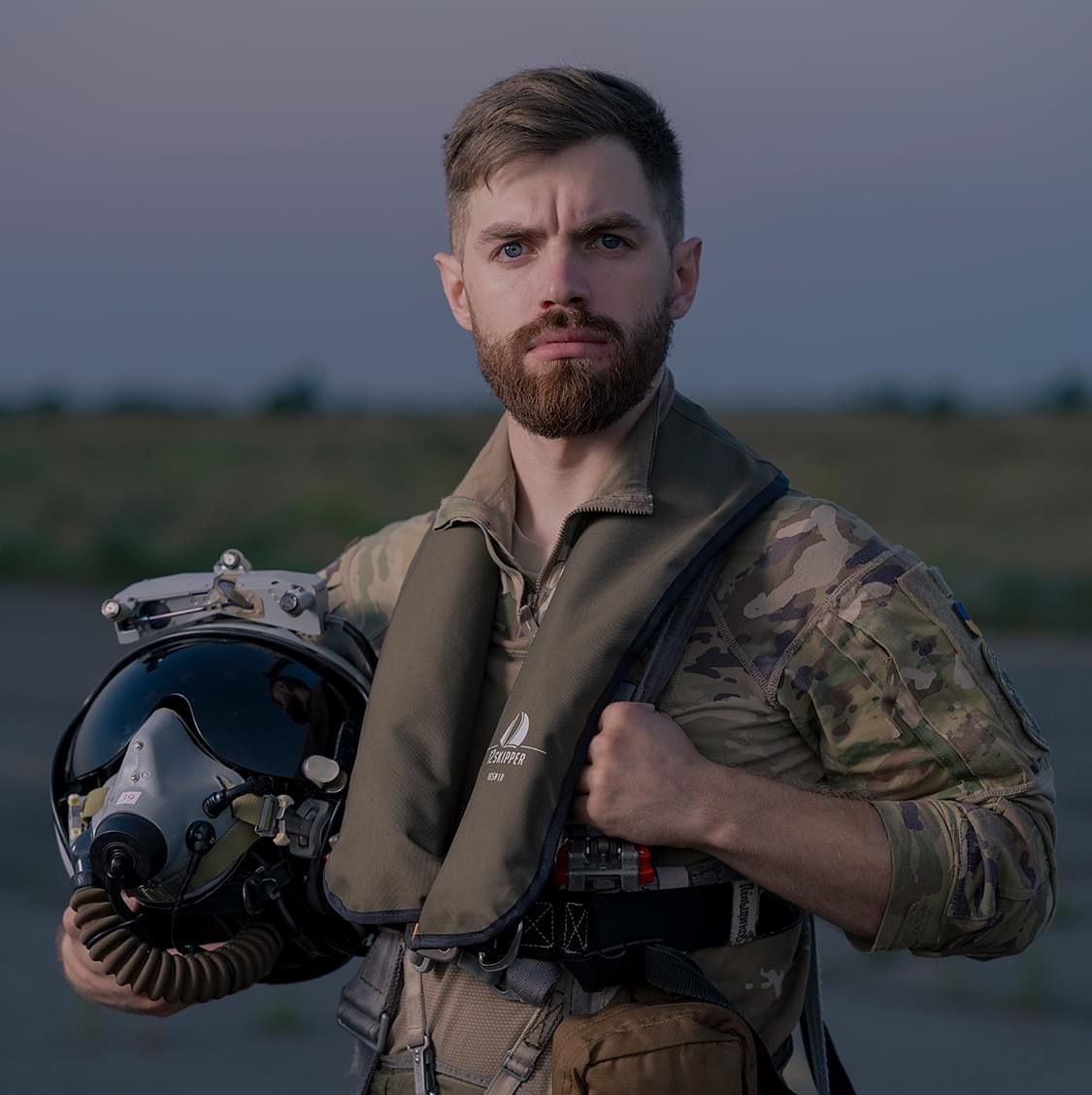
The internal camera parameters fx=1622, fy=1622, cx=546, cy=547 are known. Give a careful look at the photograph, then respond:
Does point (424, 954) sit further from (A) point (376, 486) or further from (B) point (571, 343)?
(A) point (376, 486)

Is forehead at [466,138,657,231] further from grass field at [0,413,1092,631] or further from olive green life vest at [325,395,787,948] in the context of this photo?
grass field at [0,413,1092,631]

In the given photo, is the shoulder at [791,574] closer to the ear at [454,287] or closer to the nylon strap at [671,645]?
the nylon strap at [671,645]

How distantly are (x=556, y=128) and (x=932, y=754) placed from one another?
3.66ft

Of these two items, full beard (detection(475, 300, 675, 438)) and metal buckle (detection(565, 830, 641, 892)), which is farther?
full beard (detection(475, 300, 675, 438))

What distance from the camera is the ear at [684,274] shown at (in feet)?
8.83

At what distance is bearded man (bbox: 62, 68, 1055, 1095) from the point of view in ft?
7.52

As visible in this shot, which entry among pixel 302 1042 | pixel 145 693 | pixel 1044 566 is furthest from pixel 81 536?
pixel 145 693

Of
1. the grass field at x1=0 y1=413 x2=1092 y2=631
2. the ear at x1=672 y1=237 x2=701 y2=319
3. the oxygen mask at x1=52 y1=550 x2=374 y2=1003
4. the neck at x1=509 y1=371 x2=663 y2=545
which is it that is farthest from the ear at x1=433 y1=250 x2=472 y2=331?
the grass field at x1=0 y1=413 x2=1092 y2=631

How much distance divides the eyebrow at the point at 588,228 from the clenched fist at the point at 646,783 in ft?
2.47

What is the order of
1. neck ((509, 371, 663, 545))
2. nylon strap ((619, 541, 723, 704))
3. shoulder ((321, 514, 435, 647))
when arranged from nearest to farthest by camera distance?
nylon strap ((619, 541, 723, 704)), neck ((509, 371, 663, 545)), shoulder ((321, 514, 435, 647))

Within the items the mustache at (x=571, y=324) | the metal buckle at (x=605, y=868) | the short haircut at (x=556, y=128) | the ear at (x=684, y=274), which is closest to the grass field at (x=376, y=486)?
the ear at (x=684, y=274)

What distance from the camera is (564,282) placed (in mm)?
2484

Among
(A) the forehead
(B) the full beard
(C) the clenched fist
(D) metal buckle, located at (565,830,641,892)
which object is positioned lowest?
(D) metal buckle, located at (565,830,641,892)

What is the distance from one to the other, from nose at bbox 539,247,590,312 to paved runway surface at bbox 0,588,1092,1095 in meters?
3.75
